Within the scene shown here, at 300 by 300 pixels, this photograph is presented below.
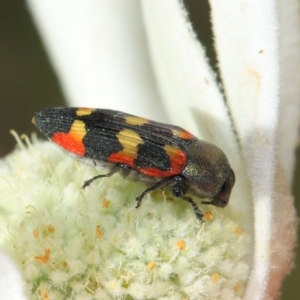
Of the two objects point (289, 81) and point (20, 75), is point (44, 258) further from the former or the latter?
point (20, 75)

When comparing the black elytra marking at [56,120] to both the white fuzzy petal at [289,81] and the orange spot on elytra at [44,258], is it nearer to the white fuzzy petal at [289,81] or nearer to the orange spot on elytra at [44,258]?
the orange spot on elytra at [44,258]

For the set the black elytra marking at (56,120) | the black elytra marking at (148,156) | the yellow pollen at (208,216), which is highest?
the black elytra marking at (56,120)

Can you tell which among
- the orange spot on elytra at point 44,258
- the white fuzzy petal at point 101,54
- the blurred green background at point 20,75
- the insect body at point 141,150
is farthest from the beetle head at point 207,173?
the blurred green background at point 20,75

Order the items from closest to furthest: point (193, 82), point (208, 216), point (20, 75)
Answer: point (208, 216)
point (193, 82)
point (20, 75)

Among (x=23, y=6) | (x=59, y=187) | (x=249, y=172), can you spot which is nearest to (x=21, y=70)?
(x=23, y=6)

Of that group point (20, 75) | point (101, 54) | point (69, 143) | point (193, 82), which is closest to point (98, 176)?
point (69, 143)
